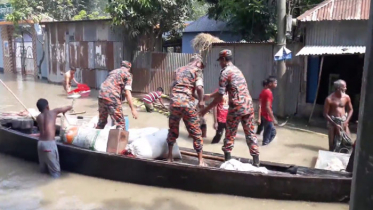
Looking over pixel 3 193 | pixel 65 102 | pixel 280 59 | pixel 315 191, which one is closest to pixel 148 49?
pixel 65 102

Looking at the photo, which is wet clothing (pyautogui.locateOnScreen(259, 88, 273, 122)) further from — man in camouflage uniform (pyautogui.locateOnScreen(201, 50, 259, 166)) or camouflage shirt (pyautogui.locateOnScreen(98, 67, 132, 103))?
camouflage shirt (pyautogui.locateOnScreen(98, 67, 132, 103))

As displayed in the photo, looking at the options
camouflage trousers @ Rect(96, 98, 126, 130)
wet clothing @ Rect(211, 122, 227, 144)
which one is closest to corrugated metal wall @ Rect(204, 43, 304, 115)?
wet clothing @ Rect(211, 122, 227, 144)

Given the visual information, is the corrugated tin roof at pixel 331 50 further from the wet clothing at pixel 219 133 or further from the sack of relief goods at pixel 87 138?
the sack of relief goods at pixel 87 138

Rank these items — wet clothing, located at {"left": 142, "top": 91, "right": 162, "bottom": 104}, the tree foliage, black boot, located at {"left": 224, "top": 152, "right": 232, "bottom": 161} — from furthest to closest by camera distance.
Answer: the tree foliage, wet clothing, located at {"left": 142, "top": 91, "right": 162, "bottom": 104}, black boot, located at {"left": 224, "top": 152, "right": 232, "bottom": 161}

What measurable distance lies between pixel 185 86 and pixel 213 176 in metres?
1.44

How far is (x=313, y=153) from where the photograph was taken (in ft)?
25.3

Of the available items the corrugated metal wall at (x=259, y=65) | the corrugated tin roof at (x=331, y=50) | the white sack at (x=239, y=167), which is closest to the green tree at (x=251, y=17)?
the corrugated metal wall at (x=259, y=65)

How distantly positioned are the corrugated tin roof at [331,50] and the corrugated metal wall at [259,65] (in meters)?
0.99

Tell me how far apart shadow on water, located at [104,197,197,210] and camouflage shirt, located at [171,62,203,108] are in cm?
142

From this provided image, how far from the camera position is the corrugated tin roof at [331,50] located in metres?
8.68

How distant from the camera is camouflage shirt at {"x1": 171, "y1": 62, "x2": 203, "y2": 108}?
572 cm

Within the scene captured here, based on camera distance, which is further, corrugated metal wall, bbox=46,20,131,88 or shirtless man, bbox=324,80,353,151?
corrugated metal wall, bbox=46,20,131,88

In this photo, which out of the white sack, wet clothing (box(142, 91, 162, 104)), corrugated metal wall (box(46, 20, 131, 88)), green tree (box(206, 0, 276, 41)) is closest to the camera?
the white sack

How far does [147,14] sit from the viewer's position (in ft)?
44.9
